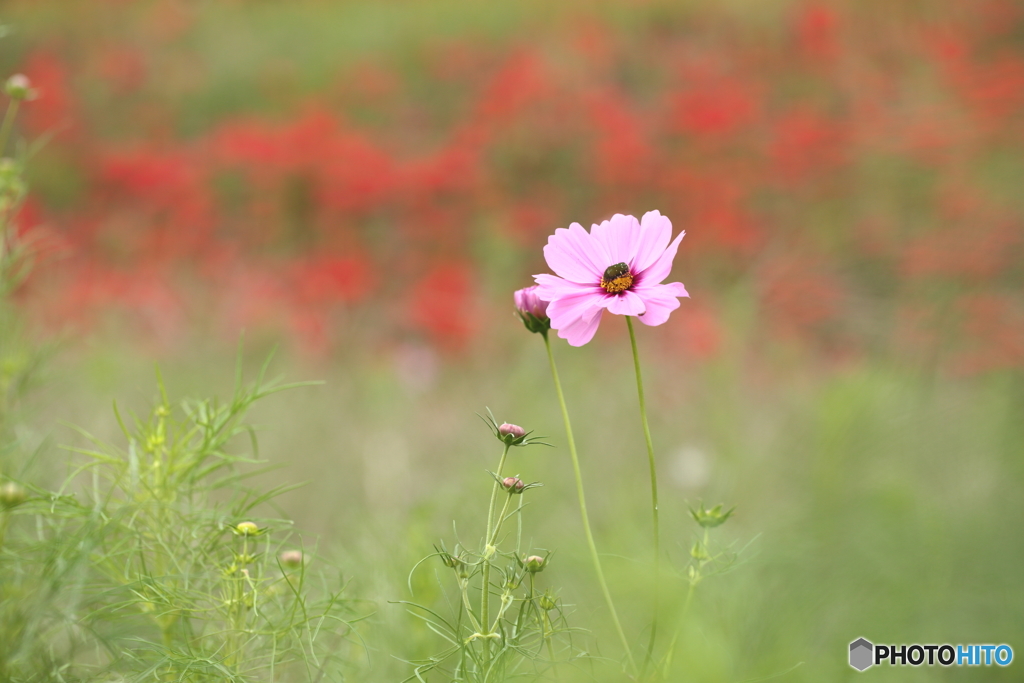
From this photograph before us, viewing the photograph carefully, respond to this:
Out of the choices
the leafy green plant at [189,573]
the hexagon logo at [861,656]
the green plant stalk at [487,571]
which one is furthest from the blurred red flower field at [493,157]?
the green plant stalk at [487,571]

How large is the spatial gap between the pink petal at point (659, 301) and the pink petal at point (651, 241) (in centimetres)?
2

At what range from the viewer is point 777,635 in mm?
598

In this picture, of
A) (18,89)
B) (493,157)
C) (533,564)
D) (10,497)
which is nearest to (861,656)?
(533,564)

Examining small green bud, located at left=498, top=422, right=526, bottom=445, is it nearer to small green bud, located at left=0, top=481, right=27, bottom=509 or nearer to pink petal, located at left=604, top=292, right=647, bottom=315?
pink petal, located at left=604, top=292, right=647, bottom=315

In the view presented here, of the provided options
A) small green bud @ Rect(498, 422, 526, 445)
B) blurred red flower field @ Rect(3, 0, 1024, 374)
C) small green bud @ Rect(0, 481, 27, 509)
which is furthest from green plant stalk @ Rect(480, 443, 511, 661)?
blurred red flower field @ Rect(3, 0, 1024, 374)

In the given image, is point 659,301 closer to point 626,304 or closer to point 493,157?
point 626,304

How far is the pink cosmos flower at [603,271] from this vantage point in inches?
12.0

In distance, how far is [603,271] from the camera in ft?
1.10

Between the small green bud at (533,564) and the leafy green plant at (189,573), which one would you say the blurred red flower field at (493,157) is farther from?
the small green bud at (533,564)

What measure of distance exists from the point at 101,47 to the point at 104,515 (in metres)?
4.36

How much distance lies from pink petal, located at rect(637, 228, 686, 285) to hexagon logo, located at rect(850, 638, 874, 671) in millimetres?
366

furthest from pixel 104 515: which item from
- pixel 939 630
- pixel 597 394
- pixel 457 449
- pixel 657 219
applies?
Result: pixel 597 394

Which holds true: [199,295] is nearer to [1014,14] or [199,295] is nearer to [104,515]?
[104,515]

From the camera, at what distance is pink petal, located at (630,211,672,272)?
0.32 m
